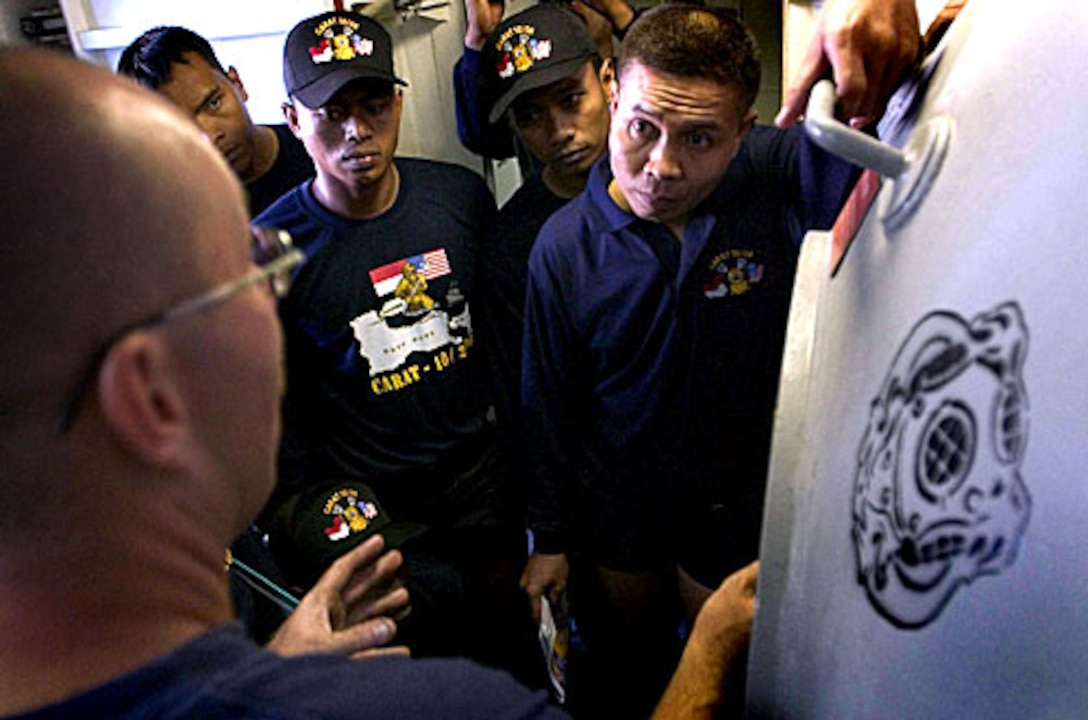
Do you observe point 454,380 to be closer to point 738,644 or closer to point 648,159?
point 648,159

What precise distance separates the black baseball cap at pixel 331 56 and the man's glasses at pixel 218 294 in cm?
116

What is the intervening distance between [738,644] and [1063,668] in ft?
1.54

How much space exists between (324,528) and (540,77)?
107 centimetres

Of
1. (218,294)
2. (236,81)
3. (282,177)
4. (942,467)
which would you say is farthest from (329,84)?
(942,467)

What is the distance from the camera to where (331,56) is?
66.4 inches

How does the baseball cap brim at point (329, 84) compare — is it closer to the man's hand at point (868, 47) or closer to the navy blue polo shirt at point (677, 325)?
the navy blue polo shirt at point (677, 325)

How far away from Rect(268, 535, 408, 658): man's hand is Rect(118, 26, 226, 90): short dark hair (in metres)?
1.32

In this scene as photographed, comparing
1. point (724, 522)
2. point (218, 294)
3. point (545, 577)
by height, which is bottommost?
point (545, 577)

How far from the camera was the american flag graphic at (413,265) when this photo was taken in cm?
162

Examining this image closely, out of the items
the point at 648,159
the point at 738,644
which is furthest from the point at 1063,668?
the point at 648,159

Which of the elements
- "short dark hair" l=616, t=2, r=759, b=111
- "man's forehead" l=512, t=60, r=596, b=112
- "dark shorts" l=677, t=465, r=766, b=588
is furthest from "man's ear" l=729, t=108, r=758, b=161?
"dark shorts" l=677, t=465, r=766, b=588

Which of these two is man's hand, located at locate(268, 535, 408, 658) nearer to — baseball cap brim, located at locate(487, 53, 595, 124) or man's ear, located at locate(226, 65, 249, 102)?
baseball cap brim, located at locate(487, 53, 595, 124)

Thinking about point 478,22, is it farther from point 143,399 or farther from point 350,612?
point 143,399

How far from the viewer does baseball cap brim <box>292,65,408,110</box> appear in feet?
5.40
